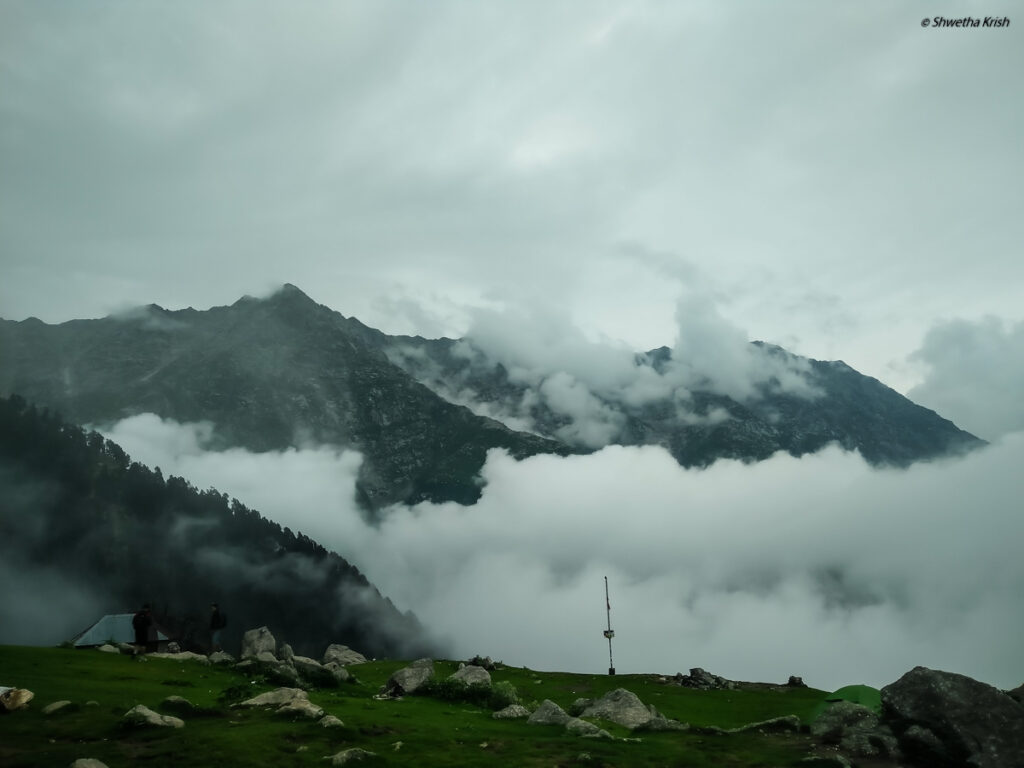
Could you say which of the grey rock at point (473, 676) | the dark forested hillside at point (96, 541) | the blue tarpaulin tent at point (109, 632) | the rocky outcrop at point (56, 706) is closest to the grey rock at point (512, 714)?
the grey rock at point (473, 676)

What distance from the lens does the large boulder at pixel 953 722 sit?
2942cm

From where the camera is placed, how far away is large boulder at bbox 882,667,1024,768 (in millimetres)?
29422

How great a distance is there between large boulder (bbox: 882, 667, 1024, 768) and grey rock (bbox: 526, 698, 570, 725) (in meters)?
15.7

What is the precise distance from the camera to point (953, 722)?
3067 cm

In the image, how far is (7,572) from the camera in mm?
147000

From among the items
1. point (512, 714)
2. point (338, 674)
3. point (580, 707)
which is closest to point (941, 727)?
point (512, 714)

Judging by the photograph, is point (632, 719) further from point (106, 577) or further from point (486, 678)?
point (106, 577)

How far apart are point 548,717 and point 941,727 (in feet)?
59.9

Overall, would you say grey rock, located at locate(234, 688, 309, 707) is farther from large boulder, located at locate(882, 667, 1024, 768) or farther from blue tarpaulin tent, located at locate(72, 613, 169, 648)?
blue tarpaulin tent, located at locate(72, 613, 169, 648)

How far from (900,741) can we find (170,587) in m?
171

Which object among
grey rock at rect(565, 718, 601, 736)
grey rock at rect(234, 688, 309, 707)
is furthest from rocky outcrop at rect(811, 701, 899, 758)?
grey rock at rect(234, 688, 309, 707)

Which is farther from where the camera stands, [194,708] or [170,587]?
[170,587]

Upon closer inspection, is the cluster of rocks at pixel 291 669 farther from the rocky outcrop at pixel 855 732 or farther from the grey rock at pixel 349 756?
the rocky outcrop at pixel 855 732

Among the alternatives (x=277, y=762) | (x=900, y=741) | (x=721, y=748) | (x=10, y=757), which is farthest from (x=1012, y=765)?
(x=10, y=757)
